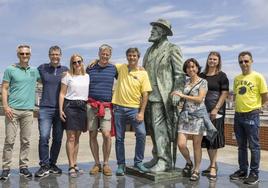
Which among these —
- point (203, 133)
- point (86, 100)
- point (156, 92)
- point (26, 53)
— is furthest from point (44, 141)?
point (203, 133)

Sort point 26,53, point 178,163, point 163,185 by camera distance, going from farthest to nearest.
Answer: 1. point 178,163
2. point 26,53
3. point 163,185

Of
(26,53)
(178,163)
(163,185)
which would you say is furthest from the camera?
(178,163)

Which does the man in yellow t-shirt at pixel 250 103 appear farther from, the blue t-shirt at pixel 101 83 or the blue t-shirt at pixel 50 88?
the blue t-shirt at pixel 50 88

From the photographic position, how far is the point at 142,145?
18.5ft

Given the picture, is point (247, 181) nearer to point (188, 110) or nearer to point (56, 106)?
point (188, 110)

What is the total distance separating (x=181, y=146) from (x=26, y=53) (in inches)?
94.1

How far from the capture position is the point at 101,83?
564 centimetres

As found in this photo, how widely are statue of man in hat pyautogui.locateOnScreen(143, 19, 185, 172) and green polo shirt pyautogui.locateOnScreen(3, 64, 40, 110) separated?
1.62m

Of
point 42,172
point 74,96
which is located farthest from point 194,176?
point 42,172

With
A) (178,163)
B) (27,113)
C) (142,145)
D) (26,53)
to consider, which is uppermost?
(26,53)

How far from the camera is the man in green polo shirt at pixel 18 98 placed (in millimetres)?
5457

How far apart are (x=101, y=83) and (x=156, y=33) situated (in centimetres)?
102

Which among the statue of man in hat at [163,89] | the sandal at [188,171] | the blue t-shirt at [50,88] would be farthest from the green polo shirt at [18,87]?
the sandal at [188,171]

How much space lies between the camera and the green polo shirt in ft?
17.9
